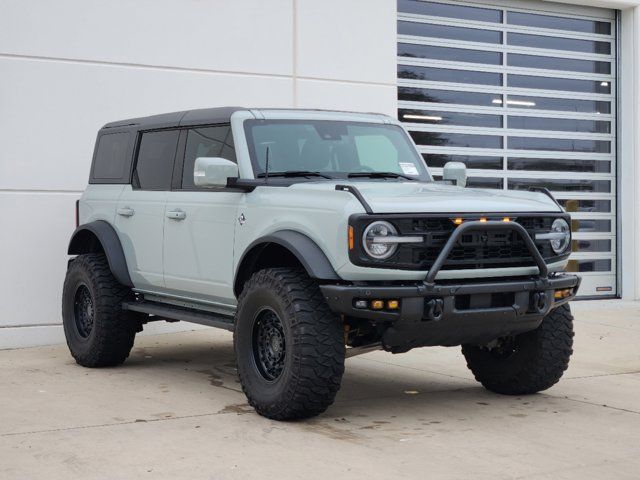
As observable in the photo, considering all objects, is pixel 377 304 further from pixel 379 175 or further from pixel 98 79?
pixel 98 79

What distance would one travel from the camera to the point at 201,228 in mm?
7688

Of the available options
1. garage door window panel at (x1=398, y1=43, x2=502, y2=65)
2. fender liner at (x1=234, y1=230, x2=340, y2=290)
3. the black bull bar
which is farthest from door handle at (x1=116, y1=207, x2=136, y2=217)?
garage door window panel at (x1=398, y1=43, x2=502, y2=65)

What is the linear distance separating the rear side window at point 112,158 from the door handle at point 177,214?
109cm

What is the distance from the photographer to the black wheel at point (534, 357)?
23.6ft

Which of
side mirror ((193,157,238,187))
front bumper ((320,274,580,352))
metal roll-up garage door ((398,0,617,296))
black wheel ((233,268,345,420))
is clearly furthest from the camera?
metal roll-up garage door ((398,0,617,296))

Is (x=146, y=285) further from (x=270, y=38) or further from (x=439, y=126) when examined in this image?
(x=439, y=126)

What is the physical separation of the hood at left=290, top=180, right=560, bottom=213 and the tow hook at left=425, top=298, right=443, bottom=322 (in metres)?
0.55

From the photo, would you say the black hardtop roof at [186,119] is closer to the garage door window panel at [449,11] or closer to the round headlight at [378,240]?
the round headlight at [378,240]

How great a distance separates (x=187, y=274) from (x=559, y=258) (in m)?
2.72

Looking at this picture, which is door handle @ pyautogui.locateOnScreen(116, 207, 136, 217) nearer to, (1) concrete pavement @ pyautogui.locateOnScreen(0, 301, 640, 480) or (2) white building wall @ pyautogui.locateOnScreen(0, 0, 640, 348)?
(1) concrete pavement @ pyautogui.locateOnScreen(0, 301, 640, 480)

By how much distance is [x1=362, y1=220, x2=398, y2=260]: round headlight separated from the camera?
617 cm

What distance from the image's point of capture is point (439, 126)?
1361 centimetres

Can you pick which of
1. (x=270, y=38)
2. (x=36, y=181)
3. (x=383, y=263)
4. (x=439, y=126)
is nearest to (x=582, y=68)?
(x=439, y=126)

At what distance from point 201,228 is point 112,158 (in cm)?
193
